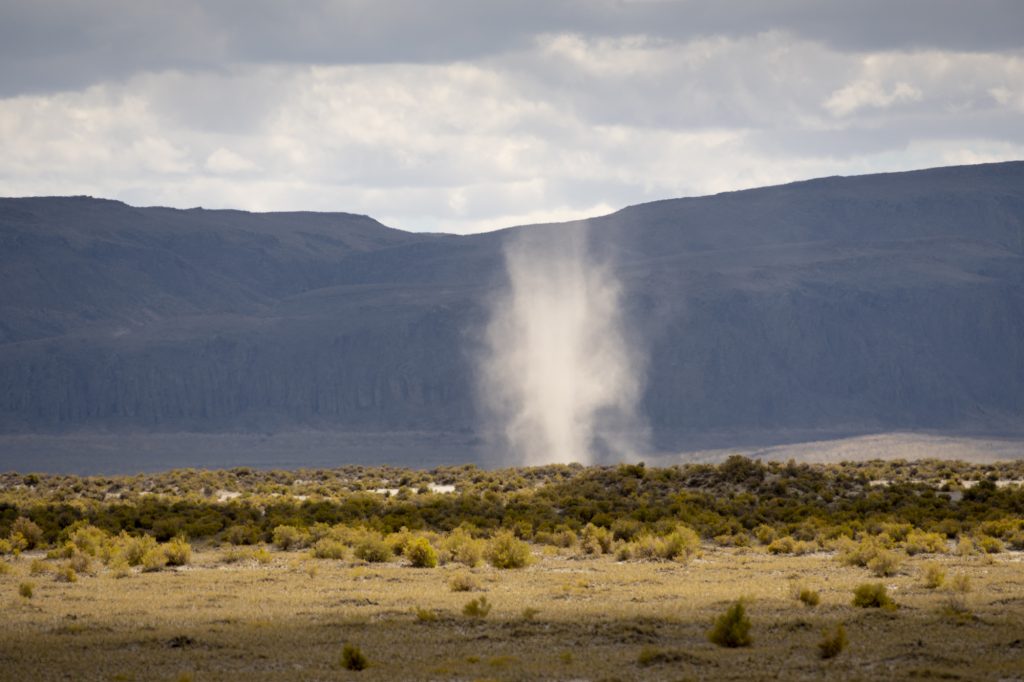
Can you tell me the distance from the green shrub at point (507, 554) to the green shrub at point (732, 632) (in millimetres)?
11297

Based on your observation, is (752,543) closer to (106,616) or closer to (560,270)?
(106,616)

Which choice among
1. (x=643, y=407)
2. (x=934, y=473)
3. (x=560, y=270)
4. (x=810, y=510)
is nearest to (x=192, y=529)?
(x=810, y=510)

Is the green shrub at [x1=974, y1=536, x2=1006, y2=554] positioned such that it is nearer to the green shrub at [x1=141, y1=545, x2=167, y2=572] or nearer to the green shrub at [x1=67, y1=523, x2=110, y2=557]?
the green shrub at [x1=141, y1=545, x2=167, y2=572]

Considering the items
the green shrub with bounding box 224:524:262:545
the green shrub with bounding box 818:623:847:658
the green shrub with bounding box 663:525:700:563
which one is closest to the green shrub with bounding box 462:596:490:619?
the green shrub with bounding box 818:623:847:658

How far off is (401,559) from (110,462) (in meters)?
105

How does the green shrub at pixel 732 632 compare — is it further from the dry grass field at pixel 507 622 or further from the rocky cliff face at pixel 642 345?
the rocky cliff face at pixel 642 345

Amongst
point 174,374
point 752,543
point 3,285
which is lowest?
point 752,543

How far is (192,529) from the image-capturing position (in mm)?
40719

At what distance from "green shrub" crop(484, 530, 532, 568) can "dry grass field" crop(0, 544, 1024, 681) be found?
0.36 meters

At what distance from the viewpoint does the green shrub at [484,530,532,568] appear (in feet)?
106

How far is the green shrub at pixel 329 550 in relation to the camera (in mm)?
34406

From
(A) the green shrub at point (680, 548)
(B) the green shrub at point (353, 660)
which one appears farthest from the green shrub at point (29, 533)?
(B) the green shrub at point (353, 660)

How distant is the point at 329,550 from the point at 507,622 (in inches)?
464

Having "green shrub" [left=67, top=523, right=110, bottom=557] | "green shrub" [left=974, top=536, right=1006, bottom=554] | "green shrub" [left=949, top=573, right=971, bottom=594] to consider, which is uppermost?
"green shrub" [left=67, top=523, right=110, bottom=557]
